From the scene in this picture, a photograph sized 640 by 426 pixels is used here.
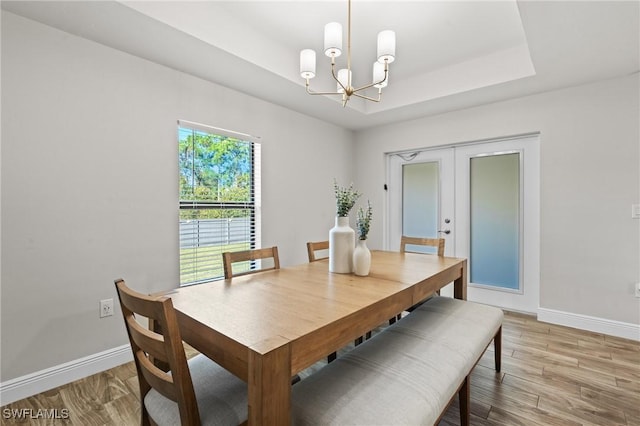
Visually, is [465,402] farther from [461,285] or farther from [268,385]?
[268,385]

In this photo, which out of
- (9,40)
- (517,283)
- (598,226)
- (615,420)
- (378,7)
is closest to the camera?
(615,420)

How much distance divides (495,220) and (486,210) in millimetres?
148

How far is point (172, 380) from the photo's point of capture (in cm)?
94

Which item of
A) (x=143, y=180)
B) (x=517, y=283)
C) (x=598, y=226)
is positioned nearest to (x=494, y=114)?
(x=598, y=226)

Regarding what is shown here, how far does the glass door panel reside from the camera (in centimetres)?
333

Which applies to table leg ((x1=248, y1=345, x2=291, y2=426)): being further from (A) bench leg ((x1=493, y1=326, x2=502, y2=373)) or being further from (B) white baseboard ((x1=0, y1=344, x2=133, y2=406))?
(B) white baseboard ((x1=0, y1=344, x2=133, y2=406))

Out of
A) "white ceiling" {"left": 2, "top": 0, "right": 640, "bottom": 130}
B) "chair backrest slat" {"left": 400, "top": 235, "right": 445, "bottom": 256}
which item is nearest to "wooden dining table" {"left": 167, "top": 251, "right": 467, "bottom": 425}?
"chair backrest slat" {"left": 400, "top": 235, "right": 445, "bottom": 256}

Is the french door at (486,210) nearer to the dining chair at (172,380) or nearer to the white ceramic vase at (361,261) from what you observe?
the white ceramic vase at (361,261)

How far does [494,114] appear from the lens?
336cm

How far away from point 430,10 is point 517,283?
2.86 metres

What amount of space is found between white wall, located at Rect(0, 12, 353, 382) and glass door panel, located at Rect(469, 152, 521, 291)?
3.02m

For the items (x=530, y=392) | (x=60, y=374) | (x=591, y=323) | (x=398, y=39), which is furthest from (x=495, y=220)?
(x=60, y=374)

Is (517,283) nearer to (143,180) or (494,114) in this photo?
(494,114)

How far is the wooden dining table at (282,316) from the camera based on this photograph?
0.85m
